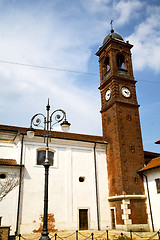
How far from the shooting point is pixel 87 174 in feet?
73.6

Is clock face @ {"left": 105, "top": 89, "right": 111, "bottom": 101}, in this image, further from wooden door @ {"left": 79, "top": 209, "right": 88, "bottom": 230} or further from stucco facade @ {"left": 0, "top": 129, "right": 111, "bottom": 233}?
wooden door @ {"left": 79, "top": 209, "right": 88, "bottom": 230}

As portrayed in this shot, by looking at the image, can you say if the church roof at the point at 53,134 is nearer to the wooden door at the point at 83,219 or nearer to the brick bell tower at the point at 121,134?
the brick bell tower at the point at 121,134

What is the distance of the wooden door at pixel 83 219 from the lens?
20.4 m


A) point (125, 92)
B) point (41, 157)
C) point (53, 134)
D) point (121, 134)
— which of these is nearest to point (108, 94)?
point (125, 92)

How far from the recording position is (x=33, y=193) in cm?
1947

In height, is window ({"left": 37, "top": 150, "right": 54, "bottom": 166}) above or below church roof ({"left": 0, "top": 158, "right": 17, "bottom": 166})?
above

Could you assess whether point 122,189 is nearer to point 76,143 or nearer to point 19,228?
point 76,143

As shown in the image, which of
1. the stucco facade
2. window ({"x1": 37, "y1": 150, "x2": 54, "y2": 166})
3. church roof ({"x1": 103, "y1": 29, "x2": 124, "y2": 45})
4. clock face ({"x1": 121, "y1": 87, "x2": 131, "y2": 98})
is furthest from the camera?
church roof ({"x1": 103, "y1": 29, "x2": 124, "y2": 45})

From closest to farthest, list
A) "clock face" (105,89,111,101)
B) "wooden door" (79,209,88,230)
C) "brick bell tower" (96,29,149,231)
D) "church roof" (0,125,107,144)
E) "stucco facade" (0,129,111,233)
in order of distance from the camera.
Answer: "stucco facade" (0,129,111,233), "brick bell tower" (96,29,149,231), "wooden door" (79,209,88,230), "church roof" (0,125,107,144), "clock face" (105,89,111,101)

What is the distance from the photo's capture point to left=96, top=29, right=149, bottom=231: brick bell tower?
19953 millimetres

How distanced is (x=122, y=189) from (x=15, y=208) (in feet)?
30.1

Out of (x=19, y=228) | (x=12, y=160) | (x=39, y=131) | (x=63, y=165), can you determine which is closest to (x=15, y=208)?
(x=19, y=228)

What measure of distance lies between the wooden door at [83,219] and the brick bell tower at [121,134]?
2.53 m

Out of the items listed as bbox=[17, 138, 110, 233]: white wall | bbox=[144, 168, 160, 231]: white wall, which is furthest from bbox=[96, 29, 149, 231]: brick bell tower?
bbox=[17, 138, 110, 233]: white wall
